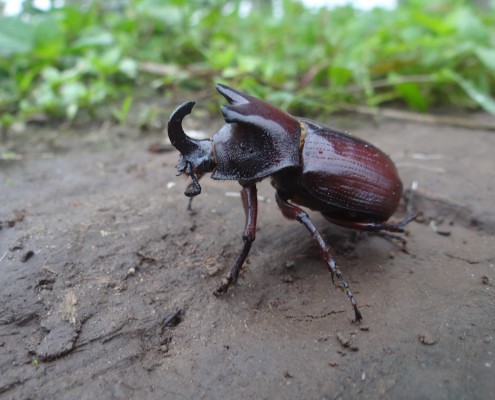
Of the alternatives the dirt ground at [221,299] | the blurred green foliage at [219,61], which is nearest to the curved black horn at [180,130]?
the dirt ground at [221,299]

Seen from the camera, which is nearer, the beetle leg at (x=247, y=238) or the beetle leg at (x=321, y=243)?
the beetle leg at (x=321, y=243)

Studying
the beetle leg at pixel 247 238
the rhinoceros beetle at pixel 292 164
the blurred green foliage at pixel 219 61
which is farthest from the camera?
the blurred green foliage at pixel 219 61

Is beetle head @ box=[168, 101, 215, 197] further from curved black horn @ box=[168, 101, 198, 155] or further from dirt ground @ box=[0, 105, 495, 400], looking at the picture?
dirt ground @ box=[0, 105, 495, 400]

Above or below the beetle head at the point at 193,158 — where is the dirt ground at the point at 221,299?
below

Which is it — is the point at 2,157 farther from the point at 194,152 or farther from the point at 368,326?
the point at 368,326

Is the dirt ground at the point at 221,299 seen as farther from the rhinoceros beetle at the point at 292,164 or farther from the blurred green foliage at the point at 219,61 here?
the blurred green foliage at the point at 219,61

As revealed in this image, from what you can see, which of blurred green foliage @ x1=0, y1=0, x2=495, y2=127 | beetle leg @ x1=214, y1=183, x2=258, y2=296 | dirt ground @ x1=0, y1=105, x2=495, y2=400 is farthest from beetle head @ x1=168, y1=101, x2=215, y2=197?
blurred green foliage @ x1=0, y1=0, x2=495, y2=127

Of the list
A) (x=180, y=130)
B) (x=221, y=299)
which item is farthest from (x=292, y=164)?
(x=221, y=299)
